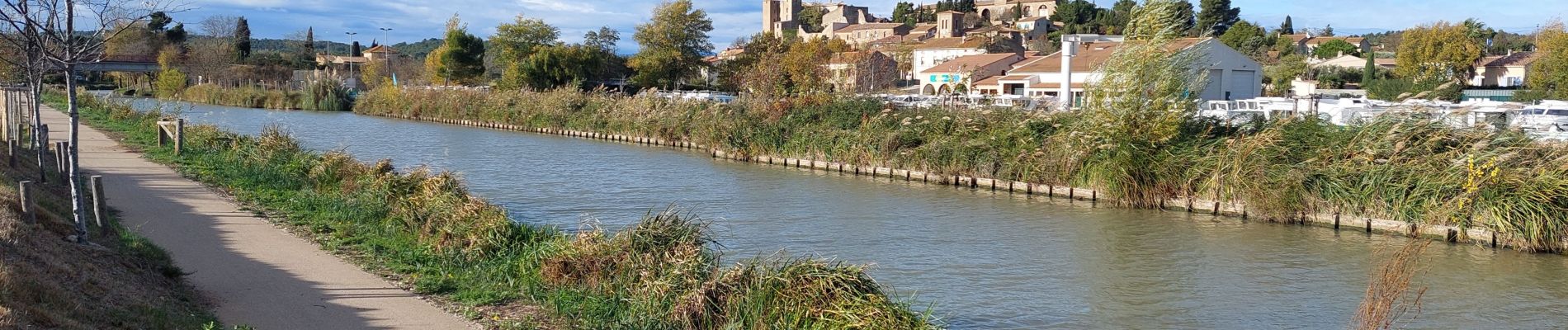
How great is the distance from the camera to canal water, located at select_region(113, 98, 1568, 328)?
39.6 feet

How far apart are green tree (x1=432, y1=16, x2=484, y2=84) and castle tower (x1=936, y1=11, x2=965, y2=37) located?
7571 cm

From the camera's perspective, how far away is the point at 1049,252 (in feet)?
52.1

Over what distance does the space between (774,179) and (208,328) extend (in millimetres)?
18880

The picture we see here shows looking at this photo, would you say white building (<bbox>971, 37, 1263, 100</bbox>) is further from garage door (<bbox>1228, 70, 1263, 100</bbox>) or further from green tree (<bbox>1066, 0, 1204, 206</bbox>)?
green tree (<bbox>1066, 0, 1204, 206</bbox>)

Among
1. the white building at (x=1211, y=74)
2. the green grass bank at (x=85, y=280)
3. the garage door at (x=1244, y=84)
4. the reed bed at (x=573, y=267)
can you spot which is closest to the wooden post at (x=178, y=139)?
the reed bed at (x=573, y=267)

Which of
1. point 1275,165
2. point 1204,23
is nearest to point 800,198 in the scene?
point 1275,165

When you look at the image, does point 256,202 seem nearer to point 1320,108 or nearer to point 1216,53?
point 1320,108

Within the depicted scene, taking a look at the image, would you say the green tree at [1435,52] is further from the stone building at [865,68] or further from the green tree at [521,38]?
the green tree at [521,38]

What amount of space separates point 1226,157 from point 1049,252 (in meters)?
6.20

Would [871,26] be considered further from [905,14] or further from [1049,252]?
[1049,252]

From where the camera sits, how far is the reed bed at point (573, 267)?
901 centimetres

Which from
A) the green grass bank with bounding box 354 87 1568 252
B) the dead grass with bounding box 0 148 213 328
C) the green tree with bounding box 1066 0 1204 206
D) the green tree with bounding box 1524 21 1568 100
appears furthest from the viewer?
the green tree with bounding box 1524 21 1568 100

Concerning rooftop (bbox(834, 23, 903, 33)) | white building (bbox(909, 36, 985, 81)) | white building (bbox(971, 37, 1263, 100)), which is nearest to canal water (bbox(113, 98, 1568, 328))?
white building (bbox(971, 37, 1263, 100))

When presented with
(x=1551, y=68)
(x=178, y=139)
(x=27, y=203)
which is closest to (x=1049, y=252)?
(x=27, y=203)
